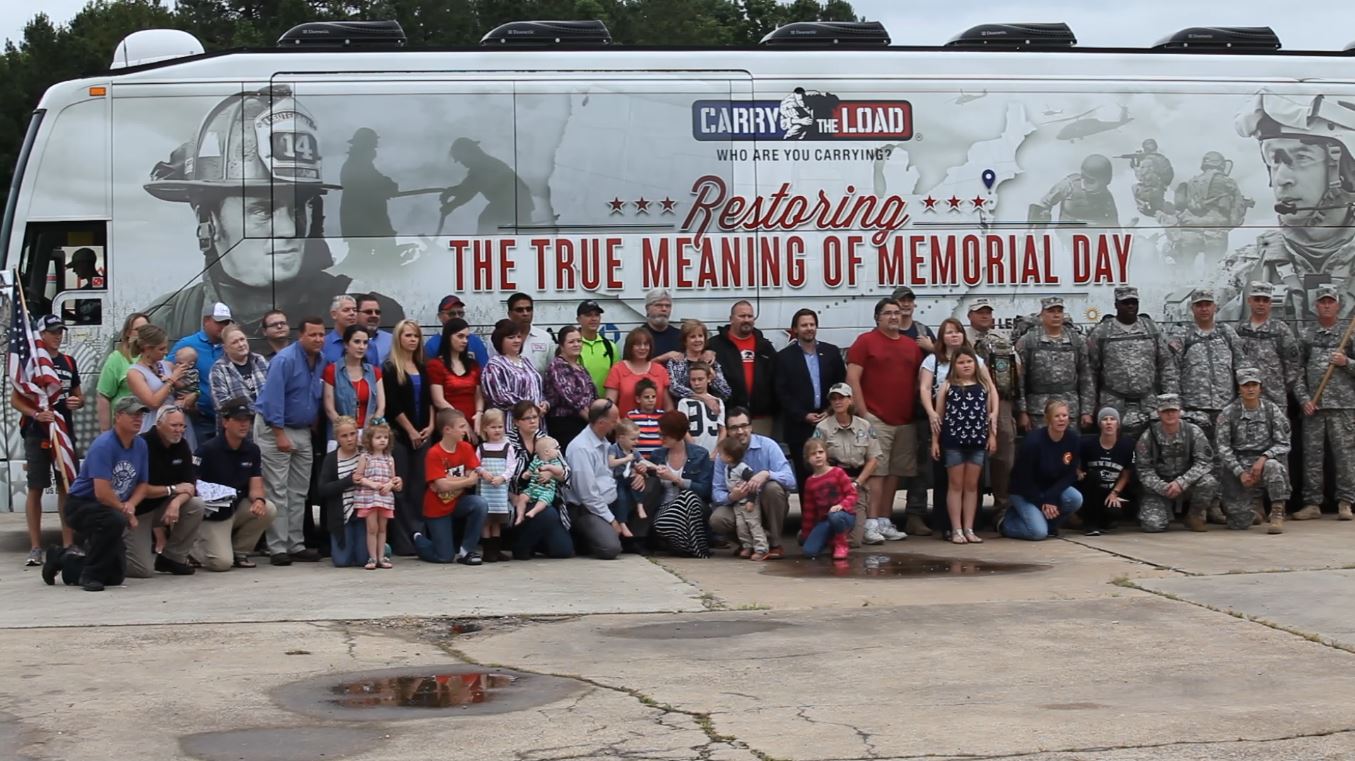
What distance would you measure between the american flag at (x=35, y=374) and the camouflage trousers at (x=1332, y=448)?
9.93 meters

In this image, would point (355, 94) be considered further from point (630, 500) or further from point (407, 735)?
point (407, 735)

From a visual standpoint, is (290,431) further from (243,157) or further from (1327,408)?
(1327,408)

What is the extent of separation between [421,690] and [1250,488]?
27.4ft

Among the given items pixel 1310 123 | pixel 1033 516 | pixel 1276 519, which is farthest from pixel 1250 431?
pixel 1310 123

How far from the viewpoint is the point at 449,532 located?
1249cm

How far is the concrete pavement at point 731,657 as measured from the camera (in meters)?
7.05

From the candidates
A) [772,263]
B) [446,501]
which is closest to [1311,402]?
[772,263]

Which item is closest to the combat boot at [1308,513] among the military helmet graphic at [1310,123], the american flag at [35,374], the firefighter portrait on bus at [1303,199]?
the firefighter portrait on bus at [1303,199]

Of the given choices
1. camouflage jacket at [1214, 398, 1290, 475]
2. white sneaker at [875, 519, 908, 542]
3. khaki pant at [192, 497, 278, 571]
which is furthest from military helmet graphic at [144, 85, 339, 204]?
camouflage jacket at [1214, 398, 1290, 475]

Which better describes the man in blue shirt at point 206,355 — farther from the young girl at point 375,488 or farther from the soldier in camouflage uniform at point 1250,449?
the soldier in camouflage uniform at point 1250,449

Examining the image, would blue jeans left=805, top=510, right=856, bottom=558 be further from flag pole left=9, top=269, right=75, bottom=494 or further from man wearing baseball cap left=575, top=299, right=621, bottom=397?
flag pole left=9, top=269, right=75, bottom=494

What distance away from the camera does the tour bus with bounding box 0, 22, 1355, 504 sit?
43.3 ft

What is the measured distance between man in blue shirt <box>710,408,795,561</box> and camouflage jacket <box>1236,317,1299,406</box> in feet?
14.0

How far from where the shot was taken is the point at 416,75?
13.5 metres
